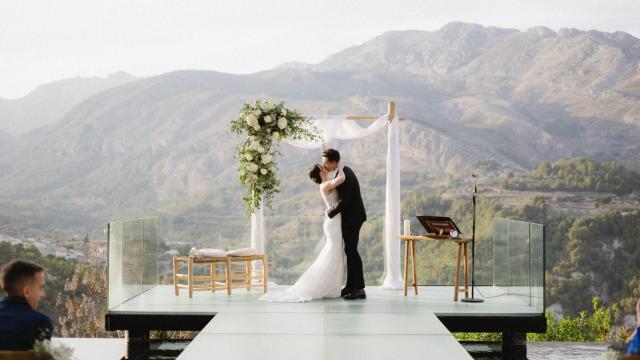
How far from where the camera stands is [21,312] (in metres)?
3.99

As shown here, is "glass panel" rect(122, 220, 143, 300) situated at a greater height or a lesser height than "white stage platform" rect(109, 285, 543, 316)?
greater

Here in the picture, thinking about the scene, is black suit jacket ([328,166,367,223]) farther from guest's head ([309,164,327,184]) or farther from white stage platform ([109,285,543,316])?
white stage platform ([109,285,543,316])

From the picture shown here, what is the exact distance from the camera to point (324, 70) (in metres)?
32.5

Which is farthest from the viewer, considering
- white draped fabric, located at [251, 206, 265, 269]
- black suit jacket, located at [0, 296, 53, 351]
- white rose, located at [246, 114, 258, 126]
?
white draped fabric, located at [251, 206, 265, 269]

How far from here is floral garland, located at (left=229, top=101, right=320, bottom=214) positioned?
31.4 feet

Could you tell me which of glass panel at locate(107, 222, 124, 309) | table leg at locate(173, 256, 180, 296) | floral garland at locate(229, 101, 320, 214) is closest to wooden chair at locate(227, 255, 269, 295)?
table leg at locate(173, 256, 180, 296)

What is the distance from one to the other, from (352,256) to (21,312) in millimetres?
5089

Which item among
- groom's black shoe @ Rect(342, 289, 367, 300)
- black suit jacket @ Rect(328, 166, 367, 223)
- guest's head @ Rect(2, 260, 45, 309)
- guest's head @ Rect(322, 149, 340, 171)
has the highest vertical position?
guest's head @ Rect(322, 149, 340, 171)

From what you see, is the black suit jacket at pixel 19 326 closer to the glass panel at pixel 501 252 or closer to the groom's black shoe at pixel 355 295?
the groom's black shoe at pixel 355 295

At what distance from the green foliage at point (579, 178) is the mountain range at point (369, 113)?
70cm

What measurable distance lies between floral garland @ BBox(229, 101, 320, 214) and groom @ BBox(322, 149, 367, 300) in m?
1.08

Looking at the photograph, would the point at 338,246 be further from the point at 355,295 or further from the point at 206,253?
the point at 206,253

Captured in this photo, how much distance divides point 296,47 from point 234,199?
24.4 ft

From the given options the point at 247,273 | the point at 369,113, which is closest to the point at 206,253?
the point at 247,273
